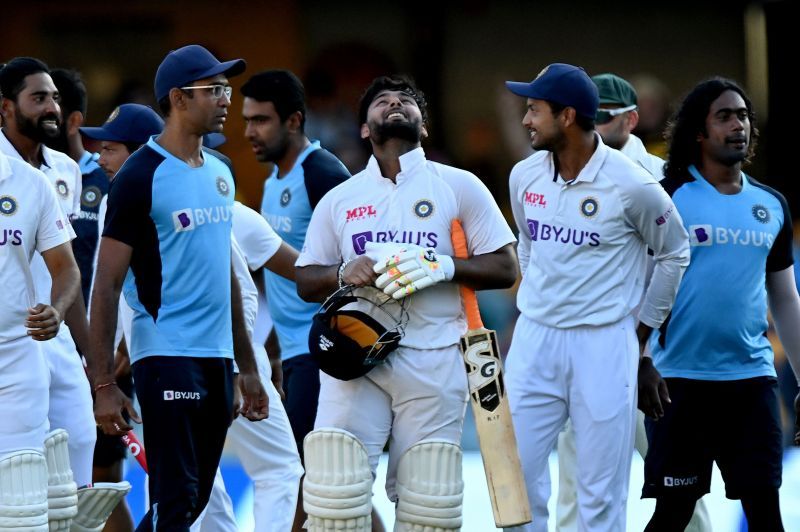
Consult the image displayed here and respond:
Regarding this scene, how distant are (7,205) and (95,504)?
53.2 inches

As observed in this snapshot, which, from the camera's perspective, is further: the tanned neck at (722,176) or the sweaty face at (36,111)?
the sweaty face at (36,111)

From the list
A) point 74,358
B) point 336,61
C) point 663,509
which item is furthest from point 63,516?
point 336,61

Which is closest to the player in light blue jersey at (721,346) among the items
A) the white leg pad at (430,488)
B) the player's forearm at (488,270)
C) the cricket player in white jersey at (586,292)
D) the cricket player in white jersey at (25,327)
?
the cricket player in white jersey at (586,292)

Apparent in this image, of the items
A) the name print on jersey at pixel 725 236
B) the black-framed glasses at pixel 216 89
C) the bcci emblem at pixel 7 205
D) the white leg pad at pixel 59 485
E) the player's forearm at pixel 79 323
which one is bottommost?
the white leg pad at pixel 59 485

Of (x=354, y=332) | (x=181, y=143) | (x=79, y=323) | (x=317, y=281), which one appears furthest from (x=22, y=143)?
(x=354, y=332)

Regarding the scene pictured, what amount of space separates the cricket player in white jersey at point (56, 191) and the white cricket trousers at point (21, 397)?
391mm

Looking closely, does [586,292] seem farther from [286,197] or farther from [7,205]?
[7,205]

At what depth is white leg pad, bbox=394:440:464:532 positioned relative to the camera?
6027 millimetres

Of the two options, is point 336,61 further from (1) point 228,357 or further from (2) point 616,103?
(1) point 228,357

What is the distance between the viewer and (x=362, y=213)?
20.7 ft

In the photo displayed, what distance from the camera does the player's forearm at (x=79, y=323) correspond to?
22.5 feet

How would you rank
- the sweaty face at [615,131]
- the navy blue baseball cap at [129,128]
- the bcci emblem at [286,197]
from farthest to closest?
the sweaty face at [615,131]
the bcci emblem at [286,197]
the navy blue baseball cap at [129,128]

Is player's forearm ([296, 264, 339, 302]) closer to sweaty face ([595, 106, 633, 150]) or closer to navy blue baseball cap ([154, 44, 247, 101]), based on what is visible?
navy blue baseball cap ([154, 44, 247, 101])

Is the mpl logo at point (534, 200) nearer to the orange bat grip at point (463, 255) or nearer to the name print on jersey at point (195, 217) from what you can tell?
the orange bat grip at point (463, 255)
